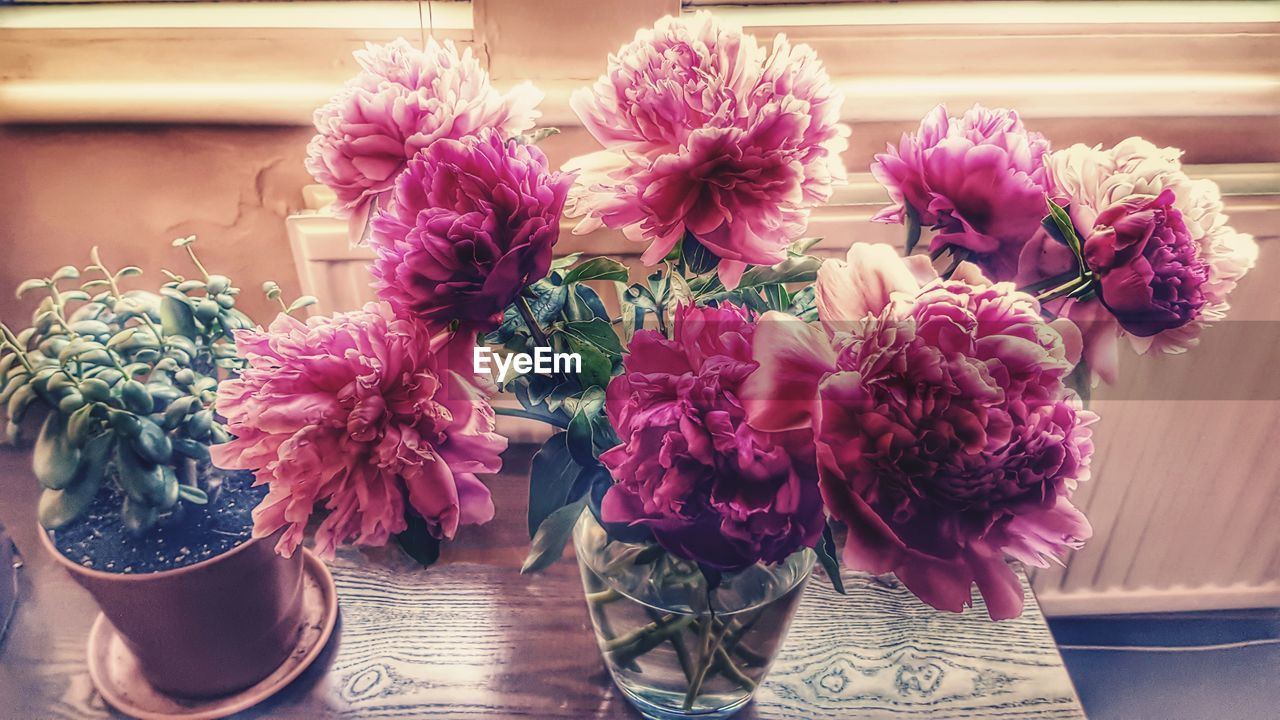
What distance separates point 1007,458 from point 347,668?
0.53m


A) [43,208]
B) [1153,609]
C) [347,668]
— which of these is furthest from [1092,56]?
[43,208]

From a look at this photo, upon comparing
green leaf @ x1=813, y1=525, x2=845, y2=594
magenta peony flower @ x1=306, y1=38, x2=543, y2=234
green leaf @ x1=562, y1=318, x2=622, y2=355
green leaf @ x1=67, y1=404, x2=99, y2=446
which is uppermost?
magenta peony flower @ x1=306, y1=38, x2=543, y2=234

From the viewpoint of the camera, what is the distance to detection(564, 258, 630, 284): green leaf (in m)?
0.40

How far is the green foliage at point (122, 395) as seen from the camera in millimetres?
463

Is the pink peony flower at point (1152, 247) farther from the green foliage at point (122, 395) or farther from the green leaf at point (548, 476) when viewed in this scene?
the green foliage at point (122, 395)

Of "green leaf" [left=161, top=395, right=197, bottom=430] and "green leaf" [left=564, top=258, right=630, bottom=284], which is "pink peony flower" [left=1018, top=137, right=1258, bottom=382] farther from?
"green leaf" [left=161, top=395, right=197, bottom=430]

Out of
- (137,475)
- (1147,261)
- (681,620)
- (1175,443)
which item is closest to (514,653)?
(681,620)

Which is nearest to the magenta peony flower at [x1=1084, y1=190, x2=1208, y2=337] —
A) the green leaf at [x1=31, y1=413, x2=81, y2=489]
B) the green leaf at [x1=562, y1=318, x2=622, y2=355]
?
the green leaf at [x1=562, y1=318, x2=622, y2=355]

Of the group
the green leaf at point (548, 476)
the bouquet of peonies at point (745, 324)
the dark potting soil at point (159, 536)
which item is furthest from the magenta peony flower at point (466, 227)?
the dark potting soil at point (159, 536)

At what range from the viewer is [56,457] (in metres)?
0.46

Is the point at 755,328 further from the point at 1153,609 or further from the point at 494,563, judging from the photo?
the point at 1153,609

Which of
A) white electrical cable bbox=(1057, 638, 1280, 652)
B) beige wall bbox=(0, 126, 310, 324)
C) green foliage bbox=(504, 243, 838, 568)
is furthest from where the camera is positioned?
white electrical cable bbox=(1057, 638, 1280, 652)

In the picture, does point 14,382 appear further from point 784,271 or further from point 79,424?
point 784,271

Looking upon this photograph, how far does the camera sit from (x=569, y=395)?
0.41m
